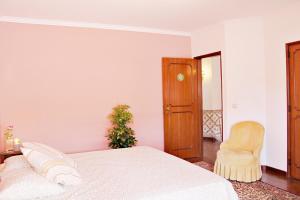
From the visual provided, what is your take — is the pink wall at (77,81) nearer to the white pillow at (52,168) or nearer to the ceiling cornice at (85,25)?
the ceiling cornice at (85,25)

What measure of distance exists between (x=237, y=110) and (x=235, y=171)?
1.11 m

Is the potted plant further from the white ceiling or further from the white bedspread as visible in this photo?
the white ceiling

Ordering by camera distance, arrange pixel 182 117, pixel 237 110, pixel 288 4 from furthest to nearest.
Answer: pixel 182 117, pixel 237 110, pixel 288 4

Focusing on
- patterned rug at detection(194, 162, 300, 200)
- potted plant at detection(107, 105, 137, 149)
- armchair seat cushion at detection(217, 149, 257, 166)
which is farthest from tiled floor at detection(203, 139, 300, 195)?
potted plant at detection(107, 105, 137, 149)

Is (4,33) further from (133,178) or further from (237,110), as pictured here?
(237,110)

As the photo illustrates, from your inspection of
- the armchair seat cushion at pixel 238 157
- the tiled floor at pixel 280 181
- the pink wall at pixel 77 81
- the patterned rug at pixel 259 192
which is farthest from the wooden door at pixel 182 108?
the patterned rug at pixel 259 192

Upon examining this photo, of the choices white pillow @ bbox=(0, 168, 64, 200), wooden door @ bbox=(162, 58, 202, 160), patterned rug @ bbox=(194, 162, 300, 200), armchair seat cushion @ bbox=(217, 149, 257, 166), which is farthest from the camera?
wooden door @ bbox=(162, 58, 202, 160)

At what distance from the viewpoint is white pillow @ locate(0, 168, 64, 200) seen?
1.67 meters

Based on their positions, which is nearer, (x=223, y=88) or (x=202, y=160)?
(x=223, y=88)

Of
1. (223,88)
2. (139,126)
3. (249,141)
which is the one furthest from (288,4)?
(139,126)

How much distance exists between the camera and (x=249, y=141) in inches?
155

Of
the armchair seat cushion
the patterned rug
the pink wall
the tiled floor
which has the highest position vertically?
the pink wall

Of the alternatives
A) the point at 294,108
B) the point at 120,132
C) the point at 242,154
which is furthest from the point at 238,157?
the point at 120,132

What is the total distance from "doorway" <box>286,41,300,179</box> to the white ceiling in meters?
0.75
